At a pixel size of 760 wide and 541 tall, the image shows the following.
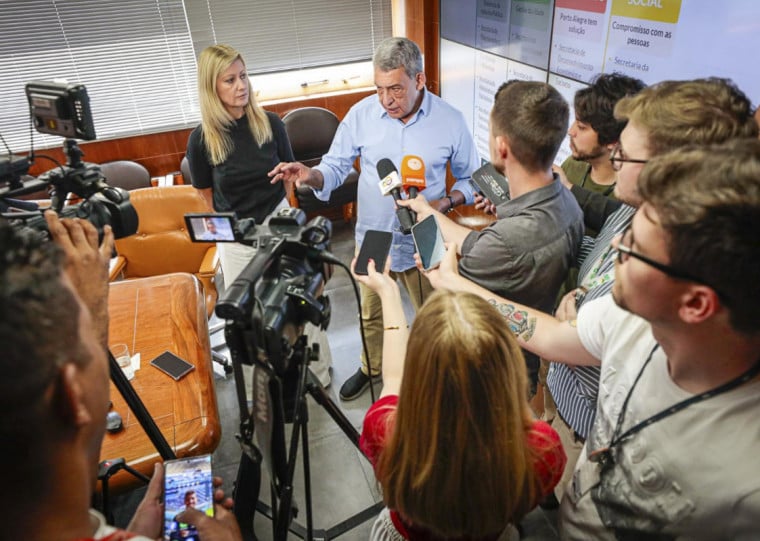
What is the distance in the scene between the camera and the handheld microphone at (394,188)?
70.9 inches

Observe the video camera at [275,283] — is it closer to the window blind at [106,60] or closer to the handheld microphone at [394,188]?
the handheld microphone at [394,188]

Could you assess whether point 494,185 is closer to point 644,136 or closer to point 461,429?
point 644,136

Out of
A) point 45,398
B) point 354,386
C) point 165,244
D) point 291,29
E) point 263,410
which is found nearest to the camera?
point 45,398

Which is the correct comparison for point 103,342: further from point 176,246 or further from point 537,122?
point 176,246

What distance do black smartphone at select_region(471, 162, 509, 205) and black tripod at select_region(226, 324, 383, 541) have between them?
94 centimetres

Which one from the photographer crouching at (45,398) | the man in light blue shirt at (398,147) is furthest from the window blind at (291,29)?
the photographer crouching at (45,398)

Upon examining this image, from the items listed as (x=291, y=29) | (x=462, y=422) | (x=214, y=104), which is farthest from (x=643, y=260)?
(x=291, y=29)

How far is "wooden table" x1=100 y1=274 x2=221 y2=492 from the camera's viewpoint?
1489 millimetres

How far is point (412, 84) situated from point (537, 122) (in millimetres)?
983

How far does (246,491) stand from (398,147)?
1.60 meters

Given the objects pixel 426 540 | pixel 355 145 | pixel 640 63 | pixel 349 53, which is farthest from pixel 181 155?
pixel 426 540

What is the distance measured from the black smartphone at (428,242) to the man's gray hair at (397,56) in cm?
91

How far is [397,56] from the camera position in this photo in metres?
2.18

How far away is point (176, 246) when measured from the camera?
9.13ft
